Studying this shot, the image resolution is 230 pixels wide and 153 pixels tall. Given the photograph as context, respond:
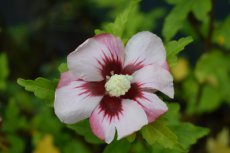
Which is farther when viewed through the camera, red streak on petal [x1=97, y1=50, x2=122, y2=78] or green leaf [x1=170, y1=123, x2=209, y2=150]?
green leaf [x1=170, y1=123, x2=209, y2=150]

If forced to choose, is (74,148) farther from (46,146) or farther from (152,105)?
(152,105)

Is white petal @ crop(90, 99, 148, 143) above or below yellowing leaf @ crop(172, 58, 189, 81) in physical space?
above


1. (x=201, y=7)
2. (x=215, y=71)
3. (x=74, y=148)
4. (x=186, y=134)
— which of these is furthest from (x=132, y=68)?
(x=215, y=71)

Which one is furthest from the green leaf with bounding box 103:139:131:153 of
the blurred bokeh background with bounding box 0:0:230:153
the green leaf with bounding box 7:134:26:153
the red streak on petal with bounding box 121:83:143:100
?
the green leaf with bounding box 7:134:26:153

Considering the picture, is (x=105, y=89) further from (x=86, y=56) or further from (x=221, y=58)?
(x=221, y=58)

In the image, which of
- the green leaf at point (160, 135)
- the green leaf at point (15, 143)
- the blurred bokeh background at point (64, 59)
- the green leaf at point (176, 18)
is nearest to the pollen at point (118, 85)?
the green leaf at point (160, 135)

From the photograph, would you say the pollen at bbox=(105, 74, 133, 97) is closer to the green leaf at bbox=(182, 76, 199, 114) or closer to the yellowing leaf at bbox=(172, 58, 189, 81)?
the green leaf at bbox=(182, 76, 199, 114)
